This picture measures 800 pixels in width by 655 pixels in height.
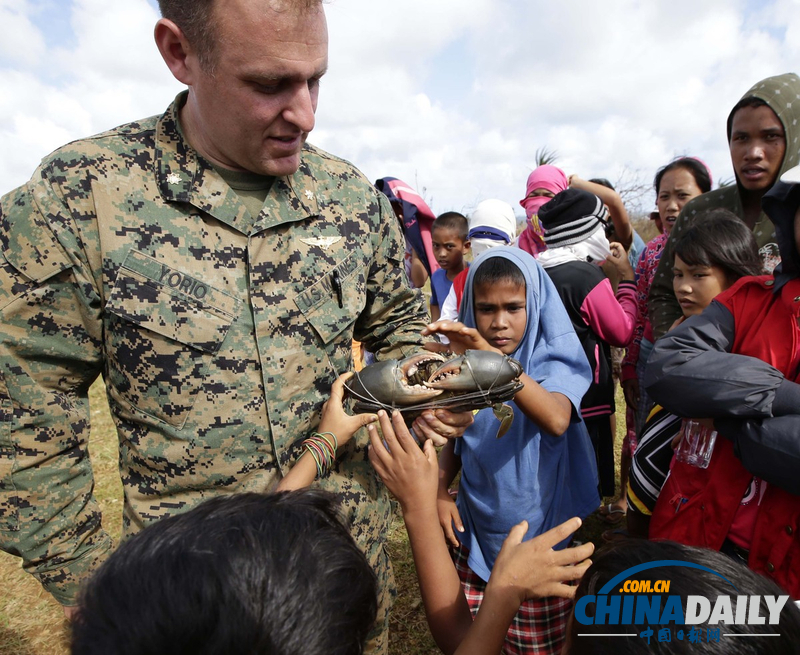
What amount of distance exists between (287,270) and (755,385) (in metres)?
1.54

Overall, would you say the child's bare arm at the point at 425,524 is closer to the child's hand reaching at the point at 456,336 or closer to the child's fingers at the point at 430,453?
the child's fingers at the point at 430,453

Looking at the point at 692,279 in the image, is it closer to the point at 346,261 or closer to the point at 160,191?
the point at 346,261

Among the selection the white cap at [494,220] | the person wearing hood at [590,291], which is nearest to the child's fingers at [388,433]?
the person wearing hood at [590,291]

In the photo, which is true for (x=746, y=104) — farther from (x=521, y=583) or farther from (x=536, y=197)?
(x=521, y=583)

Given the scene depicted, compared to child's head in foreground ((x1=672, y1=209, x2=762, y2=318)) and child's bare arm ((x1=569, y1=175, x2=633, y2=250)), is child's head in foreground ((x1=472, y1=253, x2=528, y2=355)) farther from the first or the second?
child's bare arm ((x1=569, y1=175, x2=633, y2=250))

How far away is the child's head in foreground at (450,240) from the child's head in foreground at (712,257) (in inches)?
111

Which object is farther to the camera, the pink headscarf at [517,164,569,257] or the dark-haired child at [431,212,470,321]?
the dark-haired child at [431,212,470,321]

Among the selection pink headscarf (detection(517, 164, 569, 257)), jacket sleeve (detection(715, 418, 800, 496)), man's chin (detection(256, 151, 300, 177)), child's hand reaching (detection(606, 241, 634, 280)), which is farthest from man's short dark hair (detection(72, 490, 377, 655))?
pink headscarf (detection(517, 164, 569, 257))

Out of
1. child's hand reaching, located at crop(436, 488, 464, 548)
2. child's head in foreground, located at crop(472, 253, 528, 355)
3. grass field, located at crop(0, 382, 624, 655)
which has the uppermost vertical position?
child's head in foreground, located at crop(472, 253, 528, 355)

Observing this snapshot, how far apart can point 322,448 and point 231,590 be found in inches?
31.0

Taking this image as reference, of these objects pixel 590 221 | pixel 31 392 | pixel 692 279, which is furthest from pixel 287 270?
pixel 590 221

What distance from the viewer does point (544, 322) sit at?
240 centimetres

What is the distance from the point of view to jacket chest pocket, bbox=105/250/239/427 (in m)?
1.41

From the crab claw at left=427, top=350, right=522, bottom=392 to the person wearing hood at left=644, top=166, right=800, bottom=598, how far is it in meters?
0.62
